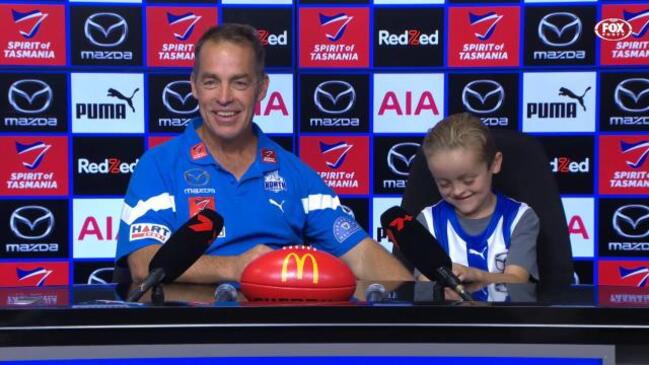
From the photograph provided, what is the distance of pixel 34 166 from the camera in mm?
3492

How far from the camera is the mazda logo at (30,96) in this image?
11.3ft

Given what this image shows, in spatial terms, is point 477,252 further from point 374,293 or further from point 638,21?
point 638,21

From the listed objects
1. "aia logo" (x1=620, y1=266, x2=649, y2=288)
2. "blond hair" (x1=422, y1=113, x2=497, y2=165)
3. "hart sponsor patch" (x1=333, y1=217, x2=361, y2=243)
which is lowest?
"aia logo" (x1=620, y1=266, x2=649, y2=288)

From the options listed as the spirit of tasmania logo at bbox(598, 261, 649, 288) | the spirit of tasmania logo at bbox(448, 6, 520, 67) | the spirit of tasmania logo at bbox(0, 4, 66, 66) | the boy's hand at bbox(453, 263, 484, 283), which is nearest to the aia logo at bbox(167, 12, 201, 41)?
the spirit of tasmania logo at bbox(0, 4, 66, 66)

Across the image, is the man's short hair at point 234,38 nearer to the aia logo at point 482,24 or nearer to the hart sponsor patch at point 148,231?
the hart sponsor patch at point 148,231

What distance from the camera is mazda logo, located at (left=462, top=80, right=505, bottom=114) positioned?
3.52m

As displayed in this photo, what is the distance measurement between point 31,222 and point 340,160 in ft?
3.92

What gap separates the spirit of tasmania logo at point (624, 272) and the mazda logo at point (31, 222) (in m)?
2.11

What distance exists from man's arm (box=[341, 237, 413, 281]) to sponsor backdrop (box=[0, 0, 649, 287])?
1.36 meters

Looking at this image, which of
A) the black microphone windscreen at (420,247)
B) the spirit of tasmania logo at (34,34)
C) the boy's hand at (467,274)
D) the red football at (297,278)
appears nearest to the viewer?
the red football at (297,278)

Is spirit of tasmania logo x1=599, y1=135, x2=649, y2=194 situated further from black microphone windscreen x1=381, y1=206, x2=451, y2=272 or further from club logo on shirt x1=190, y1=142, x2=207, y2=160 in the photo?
black microphone windscreen x1=381, y1=206, x2=451, y2=272

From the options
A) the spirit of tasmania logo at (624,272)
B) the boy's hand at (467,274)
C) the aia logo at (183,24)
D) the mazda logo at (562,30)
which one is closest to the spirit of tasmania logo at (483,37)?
the mazda logo at (562,30)

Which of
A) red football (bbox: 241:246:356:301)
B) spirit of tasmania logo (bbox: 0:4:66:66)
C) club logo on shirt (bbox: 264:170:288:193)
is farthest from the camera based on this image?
spirit of tasmania logo (bbox: 0:4:66:66)

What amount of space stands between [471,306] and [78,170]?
2.56m
